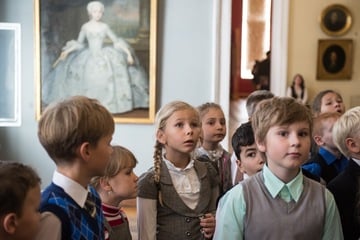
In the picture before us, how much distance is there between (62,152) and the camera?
1.79 metres

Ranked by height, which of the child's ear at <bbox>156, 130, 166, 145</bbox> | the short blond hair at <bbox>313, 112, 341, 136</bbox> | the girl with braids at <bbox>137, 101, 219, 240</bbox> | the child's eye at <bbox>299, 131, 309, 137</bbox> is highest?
the child's eye at <bbox>299, 131, 309, 137</bbox>

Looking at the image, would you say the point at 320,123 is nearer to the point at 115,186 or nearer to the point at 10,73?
the point at 115,186

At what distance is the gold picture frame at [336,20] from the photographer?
711 centimetres

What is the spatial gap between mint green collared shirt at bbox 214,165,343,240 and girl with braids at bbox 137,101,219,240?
0.56 m

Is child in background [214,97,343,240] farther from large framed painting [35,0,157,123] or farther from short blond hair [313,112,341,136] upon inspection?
large framed painting [35,0,157,123]

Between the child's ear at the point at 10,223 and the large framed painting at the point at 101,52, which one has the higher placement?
the large framed painting at the point at 101,52

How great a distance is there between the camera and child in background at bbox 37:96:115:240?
1.71 meters

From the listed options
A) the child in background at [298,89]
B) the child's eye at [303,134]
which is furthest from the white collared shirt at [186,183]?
the child in background at [298,89]

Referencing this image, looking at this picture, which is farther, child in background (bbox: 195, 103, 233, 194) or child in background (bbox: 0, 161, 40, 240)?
child in background (bbox: 195, 103, 233, 194)

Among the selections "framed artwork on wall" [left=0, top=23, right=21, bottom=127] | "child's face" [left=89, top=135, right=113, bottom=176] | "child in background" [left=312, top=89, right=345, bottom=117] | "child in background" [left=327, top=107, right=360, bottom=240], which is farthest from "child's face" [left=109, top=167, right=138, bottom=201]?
"framed artwork on wall" [left=0, top=23, right=21, bottom=127]

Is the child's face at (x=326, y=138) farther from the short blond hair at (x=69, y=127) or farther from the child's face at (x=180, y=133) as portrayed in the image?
the short blond hair at (x=69, y=127)

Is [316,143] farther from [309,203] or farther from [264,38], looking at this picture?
[264,38]

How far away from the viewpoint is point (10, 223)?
4.98 feet

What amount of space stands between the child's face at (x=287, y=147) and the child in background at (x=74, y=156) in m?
0.72
